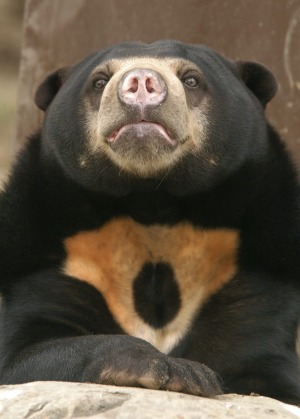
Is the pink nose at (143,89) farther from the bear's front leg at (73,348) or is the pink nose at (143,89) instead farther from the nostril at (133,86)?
the bear's front leg at (73,348)

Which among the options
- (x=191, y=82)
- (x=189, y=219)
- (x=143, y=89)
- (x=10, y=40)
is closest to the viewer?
(x=143, y=89)

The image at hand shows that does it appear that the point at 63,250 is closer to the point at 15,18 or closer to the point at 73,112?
the point at 73,112

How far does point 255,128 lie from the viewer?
22.1 feet

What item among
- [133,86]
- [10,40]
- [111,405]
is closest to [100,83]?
[133,86]

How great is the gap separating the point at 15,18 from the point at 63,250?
11.7 meters

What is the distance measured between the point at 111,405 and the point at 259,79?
2756 mm

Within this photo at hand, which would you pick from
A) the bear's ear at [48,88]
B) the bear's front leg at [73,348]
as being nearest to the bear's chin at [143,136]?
the bear's front leg at [73,348]

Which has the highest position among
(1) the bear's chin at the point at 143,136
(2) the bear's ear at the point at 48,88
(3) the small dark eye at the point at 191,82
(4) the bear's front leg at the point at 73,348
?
(3) the small dark eye at the point at 191,82

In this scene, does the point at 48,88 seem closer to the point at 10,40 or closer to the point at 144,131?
the point at 144,131

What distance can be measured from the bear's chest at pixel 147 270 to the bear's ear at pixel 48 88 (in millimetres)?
856

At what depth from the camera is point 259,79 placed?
7.08 m

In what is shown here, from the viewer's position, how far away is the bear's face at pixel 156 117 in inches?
239

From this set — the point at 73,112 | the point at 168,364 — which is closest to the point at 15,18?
the point at 73,112

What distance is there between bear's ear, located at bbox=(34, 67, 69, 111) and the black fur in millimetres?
173
